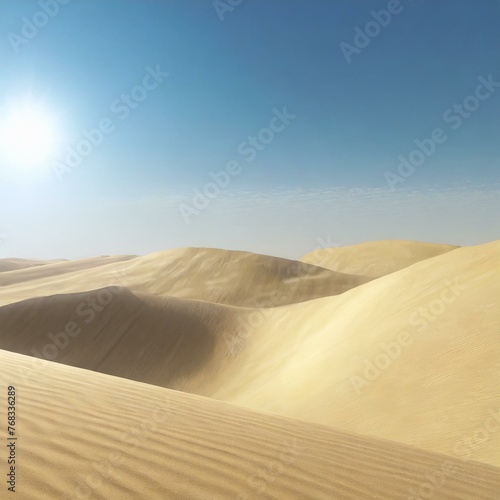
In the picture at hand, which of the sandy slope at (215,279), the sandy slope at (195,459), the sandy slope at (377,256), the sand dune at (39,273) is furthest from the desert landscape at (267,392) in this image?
the sandy slope at (377,256)

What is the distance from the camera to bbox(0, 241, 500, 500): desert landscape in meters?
2.88

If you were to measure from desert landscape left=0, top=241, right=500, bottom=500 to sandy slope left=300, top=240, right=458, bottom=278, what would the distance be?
5361cm

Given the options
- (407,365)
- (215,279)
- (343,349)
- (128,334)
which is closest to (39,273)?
(215,279)

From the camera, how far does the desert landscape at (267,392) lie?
2.88 metres

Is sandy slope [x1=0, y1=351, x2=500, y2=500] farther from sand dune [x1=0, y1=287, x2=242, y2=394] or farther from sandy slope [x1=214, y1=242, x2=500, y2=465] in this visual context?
sand dune [x1=0, y1=287, x2=242, y2=394]

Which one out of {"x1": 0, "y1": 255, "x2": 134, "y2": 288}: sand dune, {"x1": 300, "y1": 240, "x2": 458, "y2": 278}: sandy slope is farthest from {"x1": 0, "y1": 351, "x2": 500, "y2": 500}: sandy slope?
{"x1": 300, "y1": 240, "x2": 458, "y2": 278}: sandy slope

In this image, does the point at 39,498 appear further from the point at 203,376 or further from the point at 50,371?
the point at 203,376

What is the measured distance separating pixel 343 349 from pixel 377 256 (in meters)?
67.7

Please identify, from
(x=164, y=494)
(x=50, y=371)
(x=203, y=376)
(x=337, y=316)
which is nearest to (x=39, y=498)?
(x=164, y=494)

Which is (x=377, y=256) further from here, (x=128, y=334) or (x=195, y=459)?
(x=195, y=459)

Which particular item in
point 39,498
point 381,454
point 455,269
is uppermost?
point 455,269

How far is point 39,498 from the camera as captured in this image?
230 cm

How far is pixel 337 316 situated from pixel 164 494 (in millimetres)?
14450

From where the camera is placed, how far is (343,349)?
12.4m
